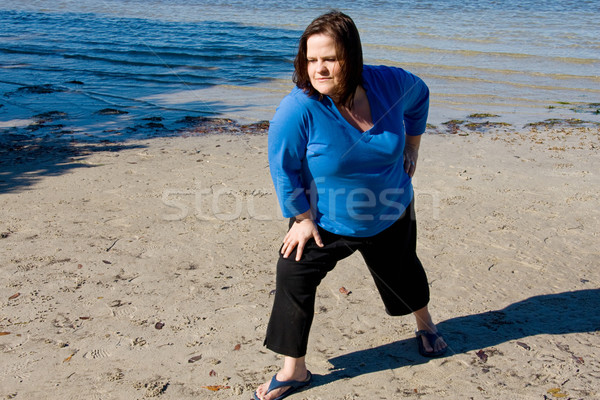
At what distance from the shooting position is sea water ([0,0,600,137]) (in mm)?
9614

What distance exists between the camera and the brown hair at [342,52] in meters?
2.30

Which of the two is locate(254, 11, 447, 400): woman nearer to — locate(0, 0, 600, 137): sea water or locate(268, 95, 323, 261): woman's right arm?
locate(268, 95, 323, 261): woman's right arm

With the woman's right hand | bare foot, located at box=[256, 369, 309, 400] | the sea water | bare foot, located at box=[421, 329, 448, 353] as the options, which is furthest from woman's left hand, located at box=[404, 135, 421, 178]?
the sea water

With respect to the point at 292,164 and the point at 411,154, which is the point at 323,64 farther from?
the point at 411,154

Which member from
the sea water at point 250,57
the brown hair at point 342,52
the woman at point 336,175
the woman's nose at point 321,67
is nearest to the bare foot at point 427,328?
the woman at point 336,175

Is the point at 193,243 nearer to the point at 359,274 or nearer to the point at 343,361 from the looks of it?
the point at 359,274

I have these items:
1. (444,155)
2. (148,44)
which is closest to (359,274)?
(444,155)

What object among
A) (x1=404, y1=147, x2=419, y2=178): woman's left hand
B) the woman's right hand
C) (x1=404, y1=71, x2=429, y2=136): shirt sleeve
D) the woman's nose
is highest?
the woman's nose

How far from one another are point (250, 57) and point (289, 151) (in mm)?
12367

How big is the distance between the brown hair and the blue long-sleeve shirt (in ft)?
0.20

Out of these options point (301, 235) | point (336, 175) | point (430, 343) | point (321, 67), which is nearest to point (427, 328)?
point (430, 343)

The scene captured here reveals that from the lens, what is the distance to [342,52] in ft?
7.59

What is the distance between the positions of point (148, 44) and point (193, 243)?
12.4 metres

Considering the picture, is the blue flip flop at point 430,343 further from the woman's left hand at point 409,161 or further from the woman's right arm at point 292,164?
the woman's right arm at point 292,164
